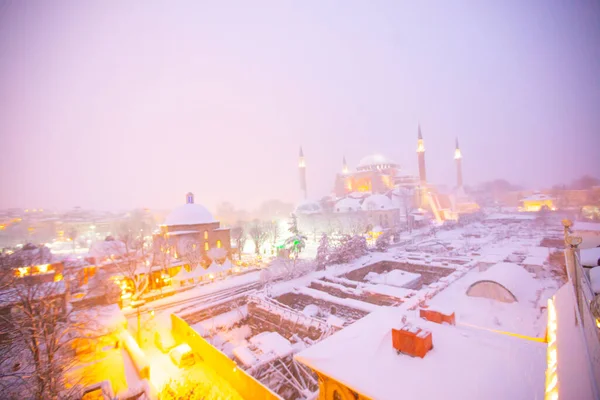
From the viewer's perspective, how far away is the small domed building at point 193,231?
2772 centimetres

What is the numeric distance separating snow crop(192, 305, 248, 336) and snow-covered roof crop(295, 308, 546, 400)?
1013cm

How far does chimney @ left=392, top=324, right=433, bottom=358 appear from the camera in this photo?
230 inches

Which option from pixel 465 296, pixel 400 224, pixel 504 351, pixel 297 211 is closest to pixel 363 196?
pixel 400 224

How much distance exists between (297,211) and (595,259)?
174 ft

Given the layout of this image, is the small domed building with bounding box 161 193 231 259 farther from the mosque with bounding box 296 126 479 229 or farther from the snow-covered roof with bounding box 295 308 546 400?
the mosque with bounding box 296 126 479 229

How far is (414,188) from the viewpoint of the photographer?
60.8 metres

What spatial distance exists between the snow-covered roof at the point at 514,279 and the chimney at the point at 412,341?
33.1ft

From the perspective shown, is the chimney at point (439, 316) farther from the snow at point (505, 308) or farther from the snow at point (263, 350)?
the snow at point (263, 350)

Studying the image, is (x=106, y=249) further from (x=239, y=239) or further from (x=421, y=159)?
(x=421, y=159)

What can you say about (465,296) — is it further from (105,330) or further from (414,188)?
(414,188)

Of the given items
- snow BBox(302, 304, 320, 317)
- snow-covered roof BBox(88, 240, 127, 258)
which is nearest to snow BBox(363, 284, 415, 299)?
snow BBox(302, 304, 320, 317)

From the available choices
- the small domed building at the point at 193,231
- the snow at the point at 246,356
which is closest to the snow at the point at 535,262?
the snow at the point at 246,356

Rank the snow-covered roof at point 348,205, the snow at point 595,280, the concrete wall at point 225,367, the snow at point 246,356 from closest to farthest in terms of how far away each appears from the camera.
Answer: the snow at point 595,280 < the concrete wall at point 225,367 < the snow at point 246,356 < the snow-covered roof at point 348,205

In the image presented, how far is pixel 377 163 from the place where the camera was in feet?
230
